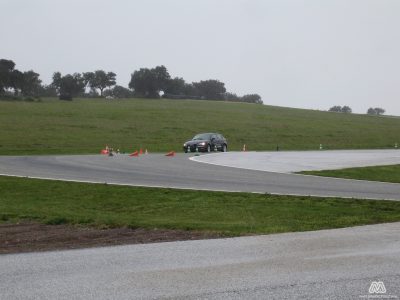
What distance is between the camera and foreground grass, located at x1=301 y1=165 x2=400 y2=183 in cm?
2330

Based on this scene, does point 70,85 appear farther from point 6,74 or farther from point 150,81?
point 6,74

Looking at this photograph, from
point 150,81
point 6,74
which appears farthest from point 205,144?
point 150,81

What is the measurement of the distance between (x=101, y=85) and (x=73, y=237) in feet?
459

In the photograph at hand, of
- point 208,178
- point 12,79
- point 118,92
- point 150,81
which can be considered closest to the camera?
point 208,178

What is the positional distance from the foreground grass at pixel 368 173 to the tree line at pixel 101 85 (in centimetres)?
9251

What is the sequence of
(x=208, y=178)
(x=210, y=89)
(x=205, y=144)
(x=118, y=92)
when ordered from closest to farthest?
(x=208, y=178), (x=205, y=144), (x=118, y=92), (x=210, y=89)

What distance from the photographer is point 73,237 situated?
1059 cm

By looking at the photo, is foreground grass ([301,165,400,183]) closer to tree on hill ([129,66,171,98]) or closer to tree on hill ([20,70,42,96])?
tree on hill ([20,70,42,96])

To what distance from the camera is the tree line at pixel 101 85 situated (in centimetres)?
11431

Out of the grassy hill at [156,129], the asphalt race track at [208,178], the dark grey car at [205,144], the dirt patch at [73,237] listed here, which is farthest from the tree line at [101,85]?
the dirt patch at [73,237]

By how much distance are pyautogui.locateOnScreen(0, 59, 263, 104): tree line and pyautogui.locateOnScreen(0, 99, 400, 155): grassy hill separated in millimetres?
30237

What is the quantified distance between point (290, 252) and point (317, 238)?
134 centimetres

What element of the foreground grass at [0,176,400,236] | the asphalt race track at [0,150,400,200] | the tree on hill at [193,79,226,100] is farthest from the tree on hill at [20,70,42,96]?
the foreground grass at [0,176,400,236]

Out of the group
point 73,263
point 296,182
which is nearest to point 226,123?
point 296,182
